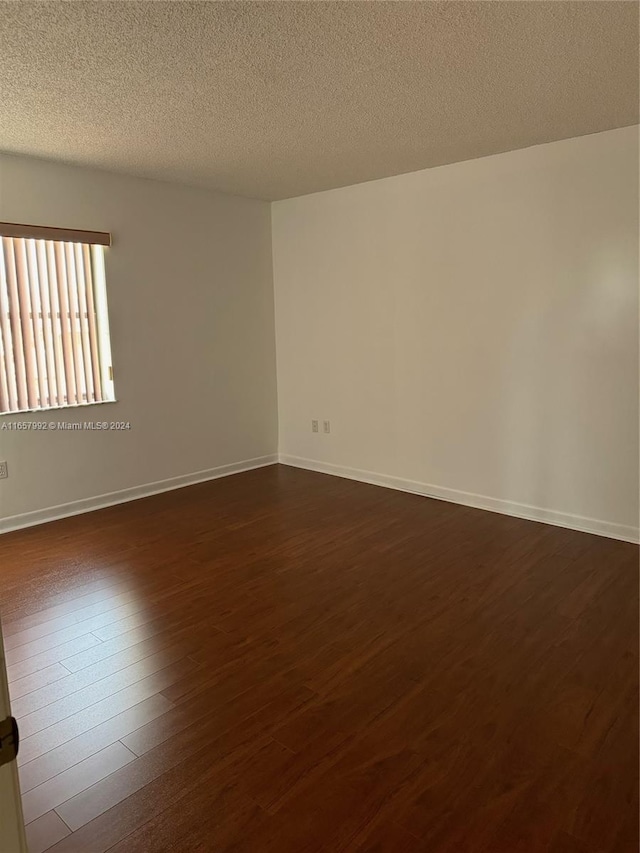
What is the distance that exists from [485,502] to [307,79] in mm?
2910

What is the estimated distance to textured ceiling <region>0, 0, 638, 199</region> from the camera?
6.59 feet

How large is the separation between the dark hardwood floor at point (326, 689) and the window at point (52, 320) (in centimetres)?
103

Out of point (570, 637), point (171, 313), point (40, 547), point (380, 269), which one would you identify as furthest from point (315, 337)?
point (570, 637)

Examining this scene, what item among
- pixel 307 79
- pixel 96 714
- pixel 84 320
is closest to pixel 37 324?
pixel 84 320

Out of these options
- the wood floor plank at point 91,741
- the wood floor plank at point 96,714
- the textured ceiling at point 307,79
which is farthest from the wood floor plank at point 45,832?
the textured ceiling at point 307,79

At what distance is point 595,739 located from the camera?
1922 millimetres

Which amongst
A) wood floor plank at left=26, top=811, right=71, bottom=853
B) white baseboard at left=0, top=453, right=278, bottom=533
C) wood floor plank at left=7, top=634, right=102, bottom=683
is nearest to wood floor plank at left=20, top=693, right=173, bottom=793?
wood floor plank at left=26, top=811, right=71, bottom=853

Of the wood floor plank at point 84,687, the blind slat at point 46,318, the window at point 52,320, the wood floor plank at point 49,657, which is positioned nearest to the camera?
the wood floor plank at point 84,687

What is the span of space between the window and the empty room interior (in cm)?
2

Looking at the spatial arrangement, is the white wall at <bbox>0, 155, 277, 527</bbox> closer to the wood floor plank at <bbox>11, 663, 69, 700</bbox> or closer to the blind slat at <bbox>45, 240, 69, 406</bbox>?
the blind slat at <bbox>45, 240, 69, 406</bbox>

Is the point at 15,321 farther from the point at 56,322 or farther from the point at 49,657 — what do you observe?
the point at 49,657

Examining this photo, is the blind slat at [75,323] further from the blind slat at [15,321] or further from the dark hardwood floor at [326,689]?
the dark hardwood floor at [326,689]

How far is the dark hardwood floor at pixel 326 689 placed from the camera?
1.63 meters

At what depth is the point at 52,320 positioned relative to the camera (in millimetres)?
3939
